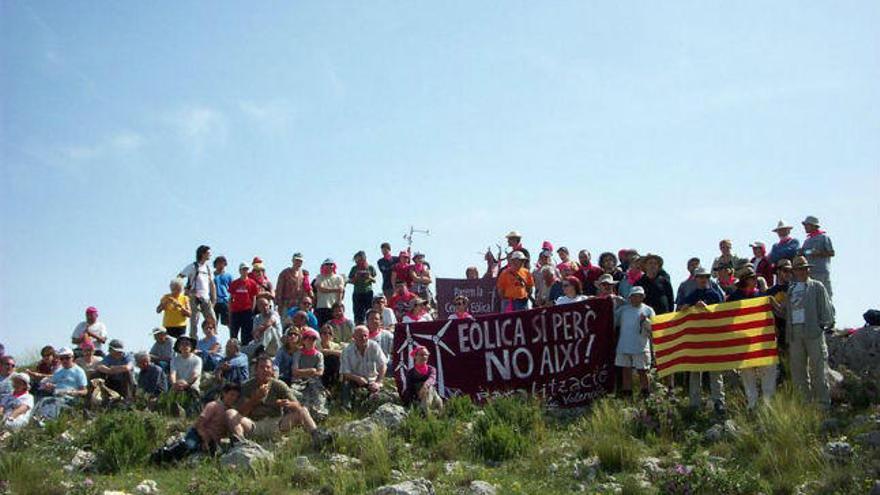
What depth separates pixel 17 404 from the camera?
1479 cm

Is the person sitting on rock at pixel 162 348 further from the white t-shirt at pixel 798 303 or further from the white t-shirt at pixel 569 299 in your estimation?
the white t-shirt at pixel 798 303

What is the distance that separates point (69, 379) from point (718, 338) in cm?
1033

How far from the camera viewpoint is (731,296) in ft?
46.4

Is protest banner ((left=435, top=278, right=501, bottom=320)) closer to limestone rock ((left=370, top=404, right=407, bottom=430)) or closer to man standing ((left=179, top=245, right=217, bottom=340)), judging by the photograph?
man standing ((left=179, top=245, right=217, bottom=340))

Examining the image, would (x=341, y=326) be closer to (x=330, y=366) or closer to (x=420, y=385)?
(x=330, y=366)

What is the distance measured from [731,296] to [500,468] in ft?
15.2

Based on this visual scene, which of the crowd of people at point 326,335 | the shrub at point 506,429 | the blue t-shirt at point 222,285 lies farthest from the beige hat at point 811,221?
the blue t-shirt at point 222,285

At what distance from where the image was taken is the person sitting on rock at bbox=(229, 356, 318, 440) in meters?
13.2

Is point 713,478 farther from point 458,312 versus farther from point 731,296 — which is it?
point 458,312

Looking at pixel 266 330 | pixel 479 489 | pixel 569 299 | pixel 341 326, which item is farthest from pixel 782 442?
pixel 266 330

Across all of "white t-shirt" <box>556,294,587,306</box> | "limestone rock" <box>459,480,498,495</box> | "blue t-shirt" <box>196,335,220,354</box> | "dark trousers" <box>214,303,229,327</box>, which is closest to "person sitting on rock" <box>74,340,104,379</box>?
"blue t-shirt" <box>196,335,220,354</box>

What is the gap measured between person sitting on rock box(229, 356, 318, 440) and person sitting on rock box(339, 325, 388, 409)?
1.41 meters

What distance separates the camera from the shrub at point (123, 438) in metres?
12.4

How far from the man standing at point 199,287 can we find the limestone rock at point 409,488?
7.93 metres
